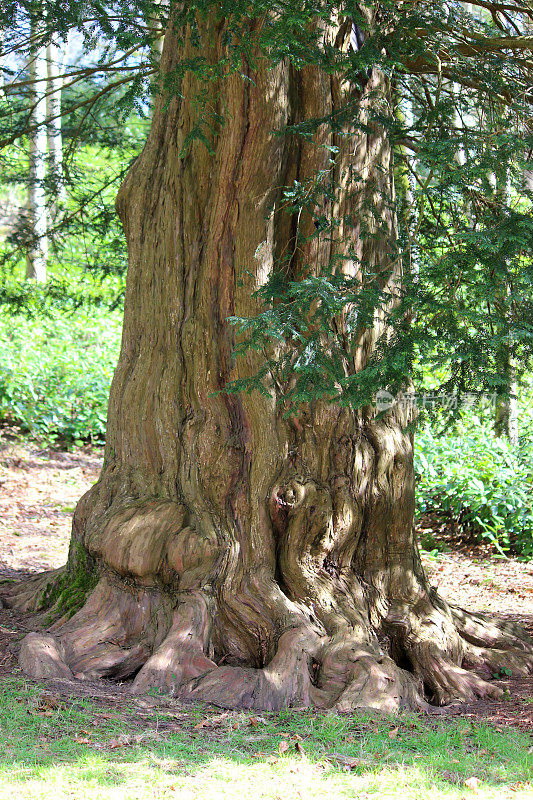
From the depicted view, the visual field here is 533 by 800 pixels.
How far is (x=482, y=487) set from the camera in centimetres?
858

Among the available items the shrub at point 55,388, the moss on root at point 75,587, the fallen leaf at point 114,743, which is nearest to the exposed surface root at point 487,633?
the moss on root at point 75,587

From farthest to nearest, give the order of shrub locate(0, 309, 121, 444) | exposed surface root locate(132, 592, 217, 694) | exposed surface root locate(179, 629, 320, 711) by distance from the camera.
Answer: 1. shrub locate(0, 309, 121, 444)
2. exposed surface root locate(132, 592, 217, 694)
3. exposed surface root locate(179, 629, 320, 711)

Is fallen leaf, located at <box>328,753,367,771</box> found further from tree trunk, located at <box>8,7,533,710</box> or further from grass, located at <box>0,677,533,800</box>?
tree trunk, located at <box>8,7,533,710</box>

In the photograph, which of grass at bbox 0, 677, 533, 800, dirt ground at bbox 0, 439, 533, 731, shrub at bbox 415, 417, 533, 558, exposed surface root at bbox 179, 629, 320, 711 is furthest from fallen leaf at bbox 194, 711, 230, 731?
shrub at bbox 415, 417, 533, 558

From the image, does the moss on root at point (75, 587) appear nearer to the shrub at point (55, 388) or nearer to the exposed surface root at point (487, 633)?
the exposed surface root at point (487, 633)

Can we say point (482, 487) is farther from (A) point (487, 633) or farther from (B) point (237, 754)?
(B) point (237, 754)

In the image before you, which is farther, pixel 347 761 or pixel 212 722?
pixel 212 722

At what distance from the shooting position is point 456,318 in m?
3.81

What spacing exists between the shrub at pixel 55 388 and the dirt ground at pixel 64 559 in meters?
0.58

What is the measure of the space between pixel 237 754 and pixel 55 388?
34.1 feet

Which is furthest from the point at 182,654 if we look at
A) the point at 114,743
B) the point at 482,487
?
the point at 482,487

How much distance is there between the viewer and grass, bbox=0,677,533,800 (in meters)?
3.17

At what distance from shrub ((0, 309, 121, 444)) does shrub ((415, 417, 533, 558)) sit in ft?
19.7

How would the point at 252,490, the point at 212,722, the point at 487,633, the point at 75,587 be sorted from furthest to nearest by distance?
the point at 487,633, the point at 75,587, the point at 252,490, the point at 212,722
